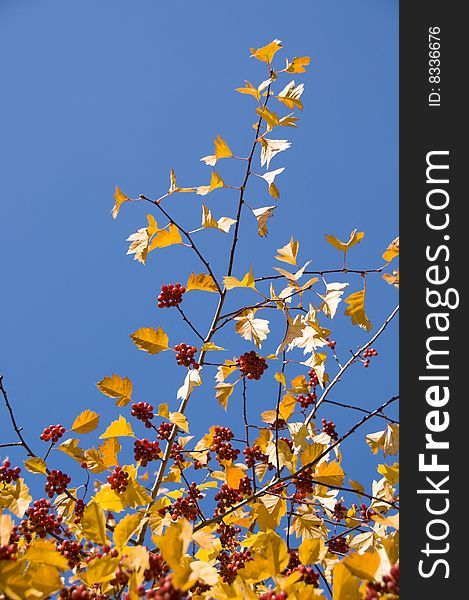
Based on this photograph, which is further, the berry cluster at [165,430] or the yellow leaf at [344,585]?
the berry cluster at [165,430]

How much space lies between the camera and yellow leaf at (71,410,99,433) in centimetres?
278

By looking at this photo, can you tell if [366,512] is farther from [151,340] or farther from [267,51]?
[267,51]

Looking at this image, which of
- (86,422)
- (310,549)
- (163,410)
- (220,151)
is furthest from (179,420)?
(220,151)

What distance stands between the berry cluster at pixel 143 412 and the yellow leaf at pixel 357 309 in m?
1.22

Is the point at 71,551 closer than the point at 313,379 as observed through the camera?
Yes

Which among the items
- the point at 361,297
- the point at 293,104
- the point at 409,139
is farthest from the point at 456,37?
the point at 361,297

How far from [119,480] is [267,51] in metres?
2.59

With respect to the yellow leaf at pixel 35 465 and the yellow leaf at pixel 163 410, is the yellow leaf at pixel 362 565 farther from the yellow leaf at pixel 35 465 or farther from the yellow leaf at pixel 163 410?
the yellow leaf at pixel 35 465

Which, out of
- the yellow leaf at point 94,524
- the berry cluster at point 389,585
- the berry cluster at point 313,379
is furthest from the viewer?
the berry cluster at point 313,379

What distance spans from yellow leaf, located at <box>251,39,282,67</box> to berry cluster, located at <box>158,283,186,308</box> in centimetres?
146

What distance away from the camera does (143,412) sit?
2.81m

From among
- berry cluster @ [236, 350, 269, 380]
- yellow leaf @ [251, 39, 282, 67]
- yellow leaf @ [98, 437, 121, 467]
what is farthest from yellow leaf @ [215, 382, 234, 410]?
yellow leaf @ [251, 39, 282, 67]

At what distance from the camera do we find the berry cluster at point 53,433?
2.93 meters

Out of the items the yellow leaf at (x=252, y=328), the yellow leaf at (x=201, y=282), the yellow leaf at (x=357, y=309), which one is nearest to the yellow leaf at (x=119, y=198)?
the yellow leaf at (x=201, y=282)
